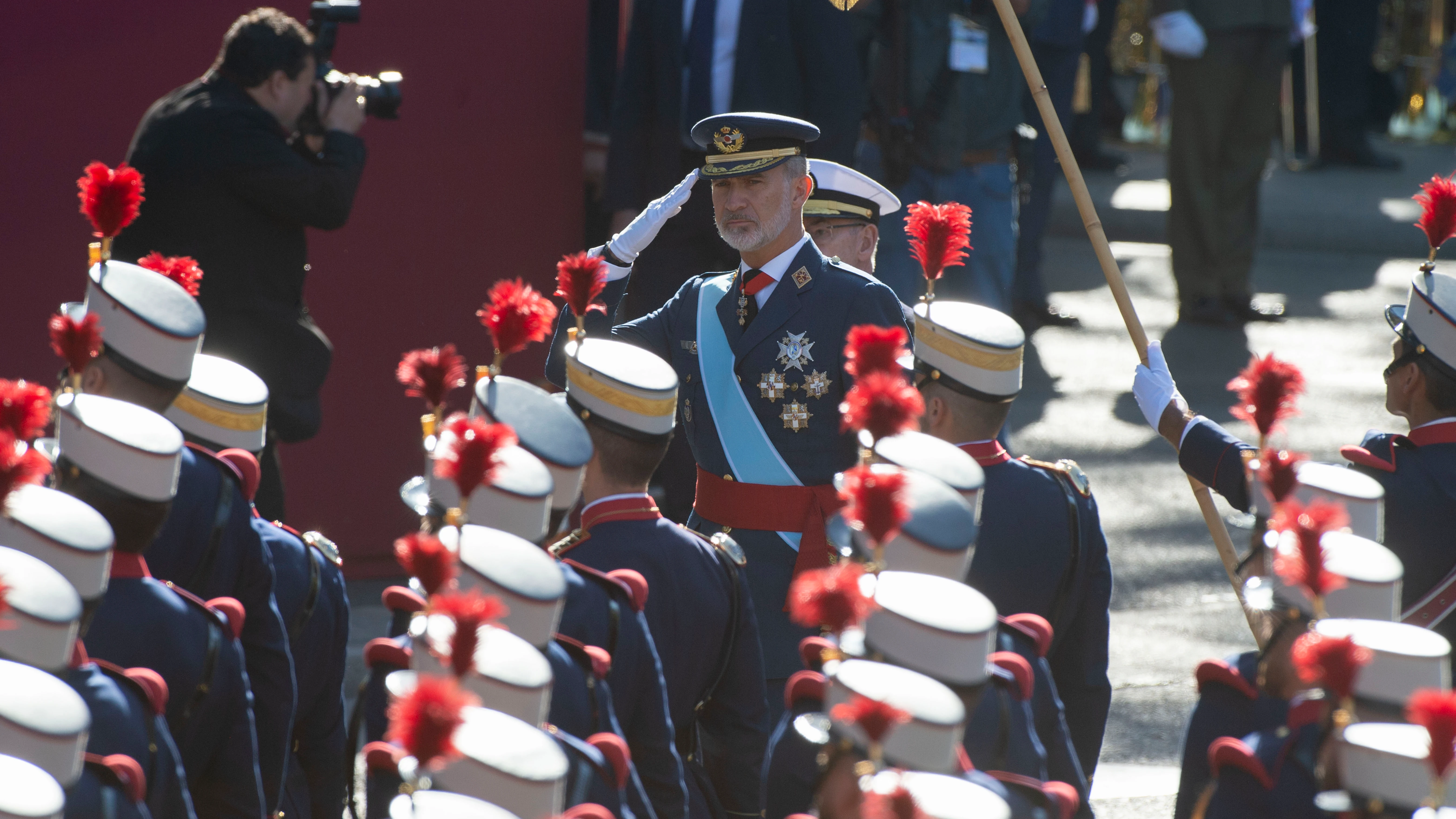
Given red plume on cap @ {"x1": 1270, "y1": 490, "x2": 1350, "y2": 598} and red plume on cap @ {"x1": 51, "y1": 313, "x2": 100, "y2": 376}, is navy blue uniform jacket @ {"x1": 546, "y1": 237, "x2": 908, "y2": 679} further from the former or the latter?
red plume on cap @ {"x1": 1270, "y1": 490, "x2": 1350, "y2": 598}

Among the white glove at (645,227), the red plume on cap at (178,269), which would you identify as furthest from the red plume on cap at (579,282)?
the red plume on cap at (178,269)

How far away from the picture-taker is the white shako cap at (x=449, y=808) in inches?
90.0

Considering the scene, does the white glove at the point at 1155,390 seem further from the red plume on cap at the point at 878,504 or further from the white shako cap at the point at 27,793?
the white shako cap at the point at 27,793

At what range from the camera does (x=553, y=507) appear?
3238 millimetres

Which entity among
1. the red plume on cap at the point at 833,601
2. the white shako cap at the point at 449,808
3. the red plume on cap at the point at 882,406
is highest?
the red plume on cap at the point at 882,406

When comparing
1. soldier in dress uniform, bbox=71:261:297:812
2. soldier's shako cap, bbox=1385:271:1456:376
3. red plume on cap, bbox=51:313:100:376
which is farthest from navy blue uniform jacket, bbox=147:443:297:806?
soldier's shako cap, bbox=1385:271:1456:376

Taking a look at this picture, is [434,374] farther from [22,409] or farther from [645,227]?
[645,227]

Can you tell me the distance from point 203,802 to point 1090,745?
171 cm

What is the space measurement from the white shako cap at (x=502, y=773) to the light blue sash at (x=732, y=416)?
183 cm

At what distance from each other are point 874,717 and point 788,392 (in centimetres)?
197

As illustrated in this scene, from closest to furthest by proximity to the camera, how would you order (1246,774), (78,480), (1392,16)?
1. (1246,774)
2. (78,480)
3. (1392,16)

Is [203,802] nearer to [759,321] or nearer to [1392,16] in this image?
[759,321]

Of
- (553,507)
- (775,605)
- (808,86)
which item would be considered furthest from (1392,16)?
(553,507)

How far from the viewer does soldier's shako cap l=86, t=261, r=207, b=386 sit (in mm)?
3555
